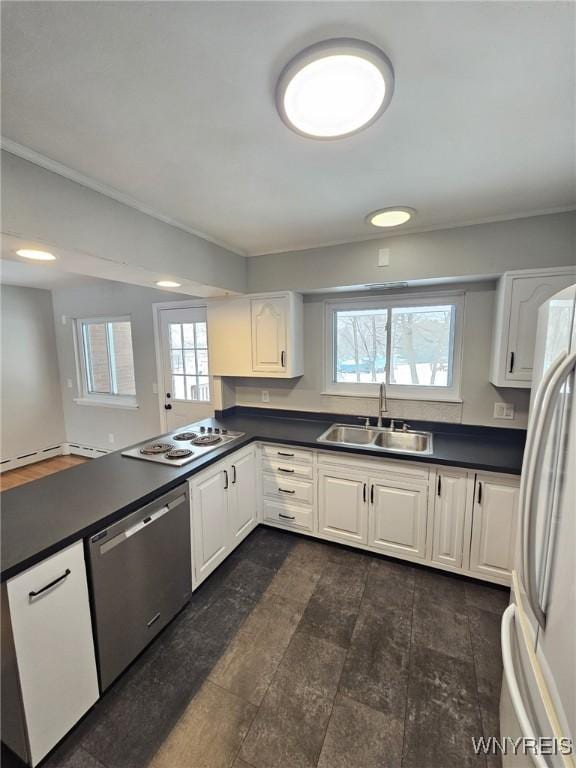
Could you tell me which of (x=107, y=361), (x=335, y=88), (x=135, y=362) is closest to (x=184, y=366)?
(x=135, y=362)

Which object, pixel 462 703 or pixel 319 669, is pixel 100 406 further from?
pixel 462 703

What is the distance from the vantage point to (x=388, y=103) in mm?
1026

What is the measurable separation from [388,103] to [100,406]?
465 centimetres

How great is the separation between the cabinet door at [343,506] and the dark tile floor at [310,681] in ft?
0.98

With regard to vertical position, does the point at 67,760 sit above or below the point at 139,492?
below

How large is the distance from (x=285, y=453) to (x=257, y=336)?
3.53ft

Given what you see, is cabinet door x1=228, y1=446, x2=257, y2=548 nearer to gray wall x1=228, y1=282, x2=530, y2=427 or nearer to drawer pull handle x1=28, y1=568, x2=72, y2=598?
gray wall x1=228, y1=282, x2=530, y2=427

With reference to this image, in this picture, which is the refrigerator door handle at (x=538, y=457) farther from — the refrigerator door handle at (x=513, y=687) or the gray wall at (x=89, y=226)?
the gray wall at (x=89, y=226)

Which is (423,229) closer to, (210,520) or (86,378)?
(210,520)

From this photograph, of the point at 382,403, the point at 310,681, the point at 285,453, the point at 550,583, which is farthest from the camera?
the point at 382,403

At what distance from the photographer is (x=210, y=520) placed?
2062mm

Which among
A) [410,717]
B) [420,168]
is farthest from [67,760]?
[420,168]

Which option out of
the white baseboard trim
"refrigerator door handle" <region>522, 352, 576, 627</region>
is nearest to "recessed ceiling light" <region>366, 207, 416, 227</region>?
"refrigerator door handle" <region>522, 352, 576, 627</region>

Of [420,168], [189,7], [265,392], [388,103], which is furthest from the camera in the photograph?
[265,392]
